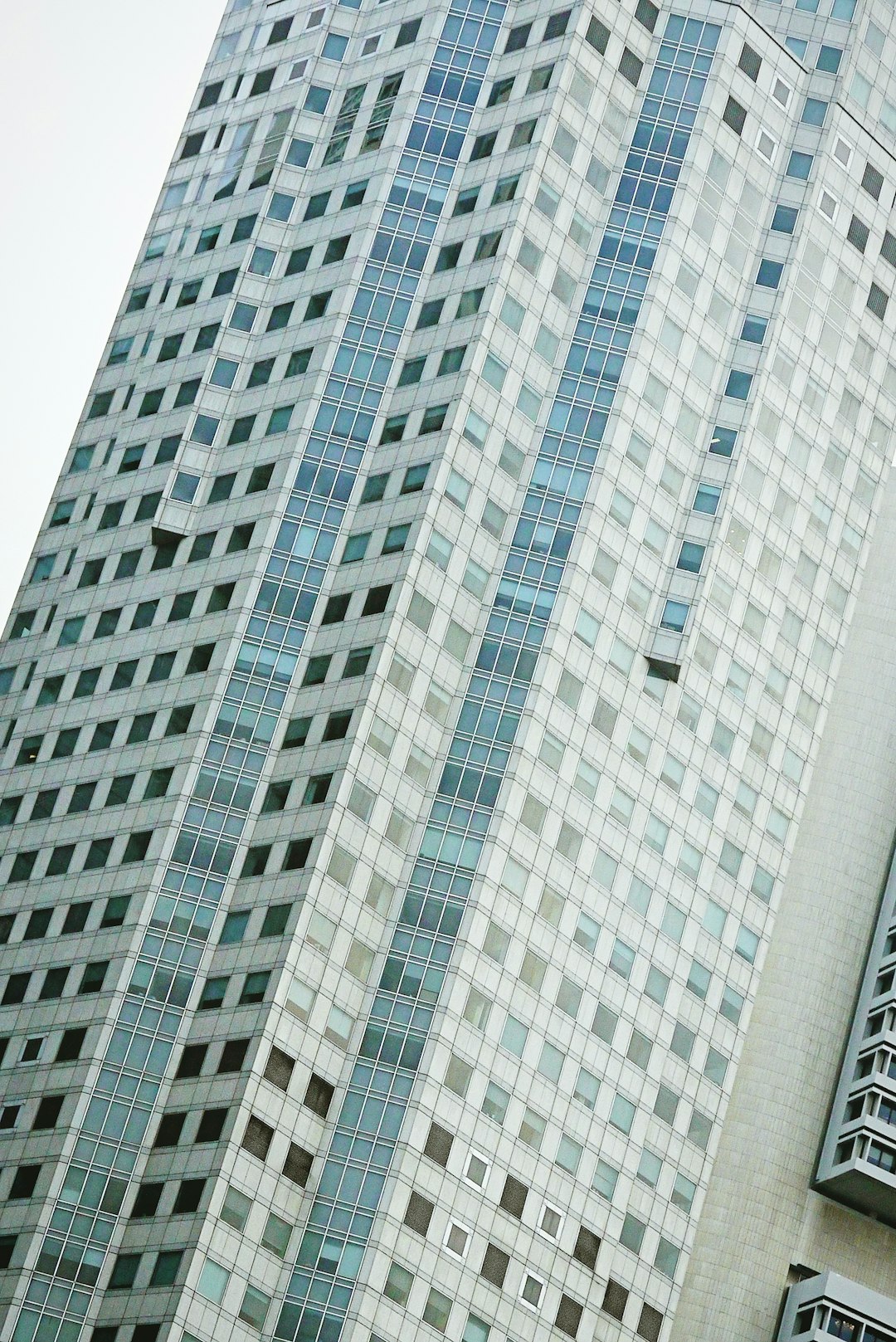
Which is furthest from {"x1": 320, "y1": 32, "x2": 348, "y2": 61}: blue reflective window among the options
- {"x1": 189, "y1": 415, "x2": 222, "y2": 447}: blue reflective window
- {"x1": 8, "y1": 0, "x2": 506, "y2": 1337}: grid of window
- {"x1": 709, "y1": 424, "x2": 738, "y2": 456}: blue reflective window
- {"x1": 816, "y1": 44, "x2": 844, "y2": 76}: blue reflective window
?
{"x1": 709, "y1": 424, "x2": 738, "y2": 456}: blue reflective window

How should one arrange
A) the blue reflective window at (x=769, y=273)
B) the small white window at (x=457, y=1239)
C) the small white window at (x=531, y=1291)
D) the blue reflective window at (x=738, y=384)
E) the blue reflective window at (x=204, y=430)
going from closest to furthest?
→ 1. the small white window at (x=457, y=1239)
2. the small white window at (x=531, y=1291)
3. the blue reflective window at (x=204, y=430)
4. the blue reflective window at (x=738, y=384)
5. the blue reflective window at (x=769, y=273)

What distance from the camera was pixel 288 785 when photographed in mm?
103750

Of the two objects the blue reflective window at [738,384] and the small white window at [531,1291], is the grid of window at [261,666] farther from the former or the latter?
the small white window at [531,1291]

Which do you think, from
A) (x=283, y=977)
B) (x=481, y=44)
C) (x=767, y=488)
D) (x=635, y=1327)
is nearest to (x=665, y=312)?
(x=767, y=488)

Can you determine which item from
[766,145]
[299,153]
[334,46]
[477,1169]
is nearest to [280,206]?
[299,153]

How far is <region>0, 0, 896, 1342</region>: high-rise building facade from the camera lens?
97875 millimetres

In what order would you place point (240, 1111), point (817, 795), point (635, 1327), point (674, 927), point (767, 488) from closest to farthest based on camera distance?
point (240, 1111)
point (635, 1327)
point (674, 927)
point (767, 488)
point (817, 795)

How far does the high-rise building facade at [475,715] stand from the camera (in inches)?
3853

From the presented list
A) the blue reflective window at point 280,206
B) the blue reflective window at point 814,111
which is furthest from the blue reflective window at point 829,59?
the blue reflective window at point 280,206

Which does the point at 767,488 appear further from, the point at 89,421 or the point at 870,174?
the point at 89,421

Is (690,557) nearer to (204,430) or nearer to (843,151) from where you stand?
(204,430)

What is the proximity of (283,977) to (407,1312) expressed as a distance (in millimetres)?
14263

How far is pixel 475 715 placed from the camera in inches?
4176

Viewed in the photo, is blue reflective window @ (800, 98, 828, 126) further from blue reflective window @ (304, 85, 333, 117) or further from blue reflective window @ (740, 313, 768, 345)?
blue reflective window @ (304, 85, 333, 117)
